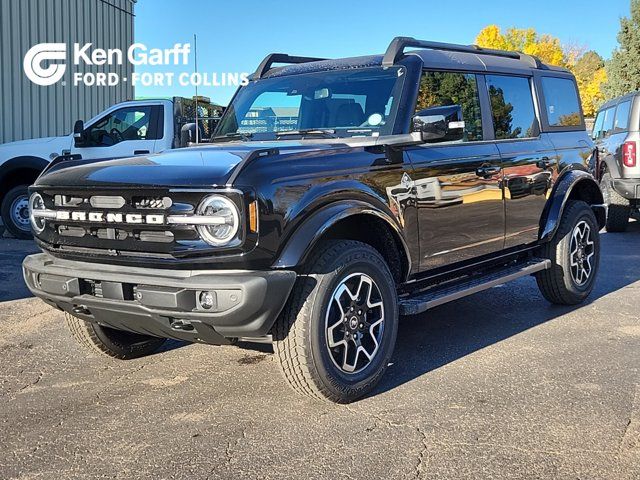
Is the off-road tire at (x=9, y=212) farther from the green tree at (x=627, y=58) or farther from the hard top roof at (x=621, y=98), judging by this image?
the green tree at (x=627, y=58)

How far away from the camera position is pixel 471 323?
5.50 metres

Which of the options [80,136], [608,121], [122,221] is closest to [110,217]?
[122,221]

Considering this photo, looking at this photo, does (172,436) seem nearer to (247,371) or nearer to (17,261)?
(247,371)

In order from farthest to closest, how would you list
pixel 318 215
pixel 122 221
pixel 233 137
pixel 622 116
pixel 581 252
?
pixel 622 116 < pixel 581 252 < pixel 233 137 < pixel 318 215 < pixel 122 221

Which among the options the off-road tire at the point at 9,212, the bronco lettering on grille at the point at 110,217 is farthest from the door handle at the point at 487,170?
the off-road tire at the point at 9,212

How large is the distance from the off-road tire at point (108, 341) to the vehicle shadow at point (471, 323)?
1.66m

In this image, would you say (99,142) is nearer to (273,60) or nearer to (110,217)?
(273,60)

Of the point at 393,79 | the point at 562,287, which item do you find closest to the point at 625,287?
the point at 562,287

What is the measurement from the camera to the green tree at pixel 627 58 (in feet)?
105

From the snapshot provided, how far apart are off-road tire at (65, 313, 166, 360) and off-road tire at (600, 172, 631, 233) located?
7.95 m

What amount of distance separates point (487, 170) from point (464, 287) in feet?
2.75

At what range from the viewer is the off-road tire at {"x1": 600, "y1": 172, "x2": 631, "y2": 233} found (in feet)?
33.9

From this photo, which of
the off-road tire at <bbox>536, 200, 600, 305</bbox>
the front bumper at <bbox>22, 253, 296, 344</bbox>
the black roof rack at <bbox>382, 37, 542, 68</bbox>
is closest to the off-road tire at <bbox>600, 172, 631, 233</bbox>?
the off-road tire at <bbox>536, 200, 600, 305</bbox>

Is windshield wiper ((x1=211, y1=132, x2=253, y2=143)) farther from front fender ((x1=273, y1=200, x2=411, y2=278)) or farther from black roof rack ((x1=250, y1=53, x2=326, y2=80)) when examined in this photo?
front fender ((x1=273, y1=200, x2=411, y2=278))
